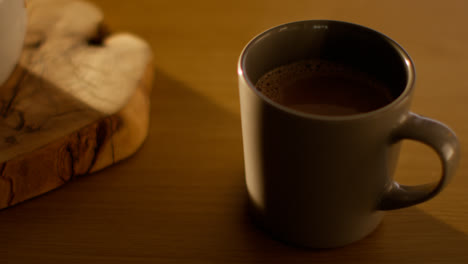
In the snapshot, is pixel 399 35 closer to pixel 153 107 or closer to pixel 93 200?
pixel 153 107

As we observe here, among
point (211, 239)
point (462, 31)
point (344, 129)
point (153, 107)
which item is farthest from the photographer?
point (462, 31)

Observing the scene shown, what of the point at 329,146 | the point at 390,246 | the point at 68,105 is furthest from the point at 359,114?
the point at 68,105

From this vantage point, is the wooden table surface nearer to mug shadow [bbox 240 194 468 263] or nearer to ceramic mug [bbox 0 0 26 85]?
mug shadow [bbox 240 194 468 263]

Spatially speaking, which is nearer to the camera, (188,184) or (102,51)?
(188,184)

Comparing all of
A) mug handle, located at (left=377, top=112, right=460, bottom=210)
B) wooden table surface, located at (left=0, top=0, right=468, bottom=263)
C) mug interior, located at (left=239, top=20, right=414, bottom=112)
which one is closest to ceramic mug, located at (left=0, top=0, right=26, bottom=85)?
wooden table surface, located at (left=0, top=0, right=468, bottom=263)

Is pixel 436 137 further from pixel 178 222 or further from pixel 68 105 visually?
pixel 68 105

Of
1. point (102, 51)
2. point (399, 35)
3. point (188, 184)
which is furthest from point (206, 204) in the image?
point (399, 35)
